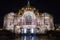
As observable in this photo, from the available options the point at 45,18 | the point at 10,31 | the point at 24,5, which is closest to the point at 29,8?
the point at 24,5

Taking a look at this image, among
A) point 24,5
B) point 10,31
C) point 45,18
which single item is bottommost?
point 10,31

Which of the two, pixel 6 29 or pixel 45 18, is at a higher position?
pixel 45 18

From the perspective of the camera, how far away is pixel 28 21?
22.5 ft

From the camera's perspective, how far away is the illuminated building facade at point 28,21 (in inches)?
267

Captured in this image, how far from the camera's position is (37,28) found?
267 inches

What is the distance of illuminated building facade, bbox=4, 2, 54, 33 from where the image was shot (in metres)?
6.78

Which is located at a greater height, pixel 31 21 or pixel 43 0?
pixel 43 0

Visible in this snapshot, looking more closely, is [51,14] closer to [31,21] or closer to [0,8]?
Result: [31,21]

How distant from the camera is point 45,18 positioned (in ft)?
22.6

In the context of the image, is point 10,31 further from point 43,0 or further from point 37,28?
point 43,0

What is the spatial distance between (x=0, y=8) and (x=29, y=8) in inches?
44.8

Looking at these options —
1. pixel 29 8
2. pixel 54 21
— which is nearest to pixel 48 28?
pixel 54 21

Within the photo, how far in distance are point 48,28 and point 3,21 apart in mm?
1784

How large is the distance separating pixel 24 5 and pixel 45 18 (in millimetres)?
984
